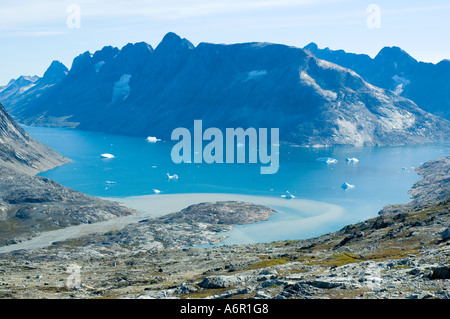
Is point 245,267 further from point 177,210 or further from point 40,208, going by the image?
point 40,208

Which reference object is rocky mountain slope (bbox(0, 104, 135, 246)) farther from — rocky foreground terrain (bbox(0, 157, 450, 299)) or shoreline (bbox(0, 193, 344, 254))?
rocky foreground terrain (bbox(0, 157, 450, 299))

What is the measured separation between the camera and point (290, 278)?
4991 centimetres

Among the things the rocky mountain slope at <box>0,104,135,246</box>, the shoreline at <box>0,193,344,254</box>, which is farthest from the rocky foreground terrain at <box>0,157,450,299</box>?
the rocky mountain slope at <box>0,104,135,246</box>

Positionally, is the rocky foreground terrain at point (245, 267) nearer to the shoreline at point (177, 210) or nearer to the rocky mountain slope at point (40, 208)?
the shoreline at point (177, 210)

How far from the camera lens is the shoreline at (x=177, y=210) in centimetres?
14068

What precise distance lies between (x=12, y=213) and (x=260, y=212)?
76.1m

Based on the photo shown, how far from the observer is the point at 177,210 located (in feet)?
567

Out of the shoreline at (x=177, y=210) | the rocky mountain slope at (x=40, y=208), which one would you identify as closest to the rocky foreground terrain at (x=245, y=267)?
the shoreline at (x=177, y=210)

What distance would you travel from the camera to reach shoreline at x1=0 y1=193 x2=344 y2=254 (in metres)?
141

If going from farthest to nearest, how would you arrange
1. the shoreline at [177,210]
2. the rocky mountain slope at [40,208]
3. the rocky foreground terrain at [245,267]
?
1. the rocky mountain slope at [40,208]
2. the shoreline at [177,210]
3. the rocky foreground terrain at [245,267]

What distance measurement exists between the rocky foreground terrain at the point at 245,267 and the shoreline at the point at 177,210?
923 centimetres

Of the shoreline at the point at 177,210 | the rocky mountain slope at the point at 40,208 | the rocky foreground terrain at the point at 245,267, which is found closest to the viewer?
the rocky foreground terrain at the point at 245,267

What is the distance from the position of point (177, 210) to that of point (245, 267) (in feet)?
339

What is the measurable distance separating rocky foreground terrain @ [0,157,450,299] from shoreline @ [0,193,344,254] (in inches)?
363
